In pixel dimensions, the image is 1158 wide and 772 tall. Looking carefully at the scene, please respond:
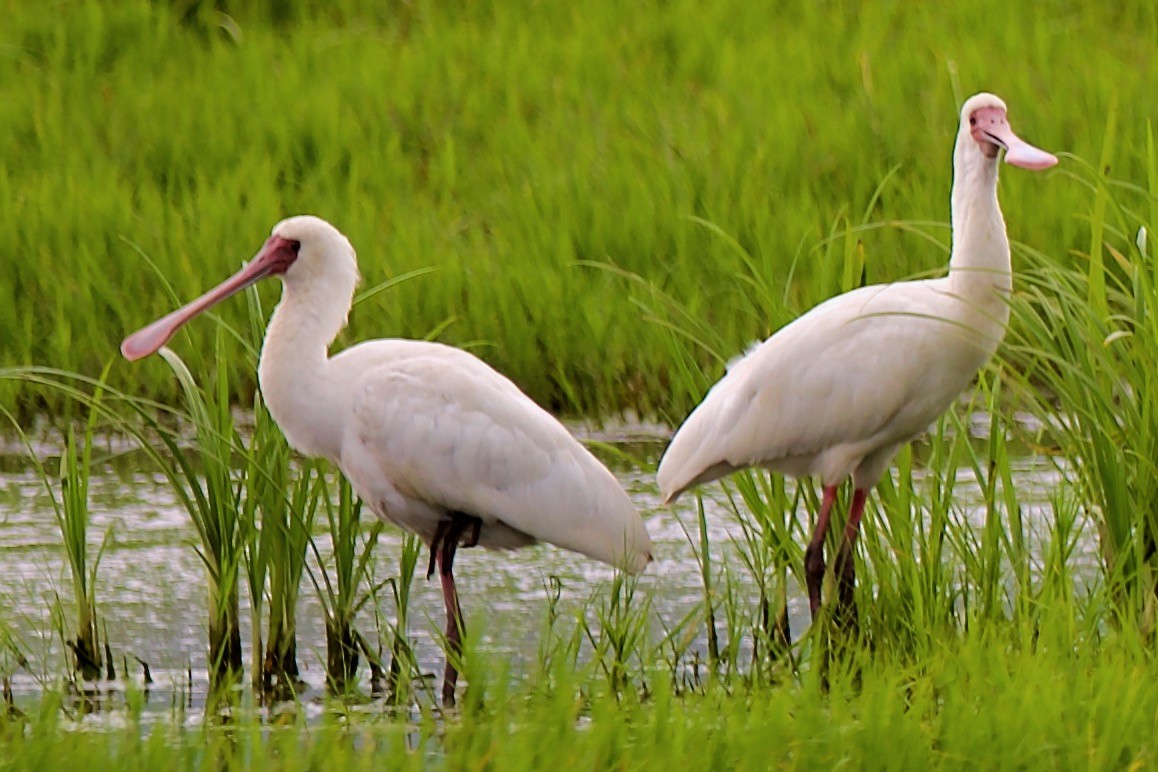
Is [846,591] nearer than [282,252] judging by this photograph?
Yes

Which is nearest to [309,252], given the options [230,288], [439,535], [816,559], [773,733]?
[230,288]

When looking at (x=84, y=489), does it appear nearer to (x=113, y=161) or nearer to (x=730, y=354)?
(x=730, y=354)

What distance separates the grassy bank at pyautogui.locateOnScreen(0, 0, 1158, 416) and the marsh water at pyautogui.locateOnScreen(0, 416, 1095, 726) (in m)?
0.74

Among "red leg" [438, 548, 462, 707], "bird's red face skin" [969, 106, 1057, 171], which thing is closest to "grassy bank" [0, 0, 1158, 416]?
"bird's red face skin" [969, 106, 1057, 171]

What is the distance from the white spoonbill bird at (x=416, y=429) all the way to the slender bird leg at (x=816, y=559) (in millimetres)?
401

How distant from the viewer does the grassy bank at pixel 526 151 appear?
25.6 feet

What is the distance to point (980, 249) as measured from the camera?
497 centimetres

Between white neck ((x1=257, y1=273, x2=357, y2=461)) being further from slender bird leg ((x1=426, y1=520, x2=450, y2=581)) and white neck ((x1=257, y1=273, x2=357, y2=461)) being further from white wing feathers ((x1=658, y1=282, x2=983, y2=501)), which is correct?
white wing feathers ((x1=658, y1=282, x2=983, y2=501))

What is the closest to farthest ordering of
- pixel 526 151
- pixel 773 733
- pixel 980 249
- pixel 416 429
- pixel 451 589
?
pixel 773 733, pixel 980 249, pixel 416 429, pixel 451 589, pixel 526 151

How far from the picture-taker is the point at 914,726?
3.72 metres

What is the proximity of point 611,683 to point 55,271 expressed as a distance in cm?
447

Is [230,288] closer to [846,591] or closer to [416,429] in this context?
[416,429]

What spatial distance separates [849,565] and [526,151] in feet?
14.4

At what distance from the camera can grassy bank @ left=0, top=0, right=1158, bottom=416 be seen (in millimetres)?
7812
